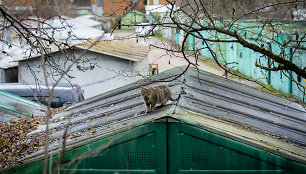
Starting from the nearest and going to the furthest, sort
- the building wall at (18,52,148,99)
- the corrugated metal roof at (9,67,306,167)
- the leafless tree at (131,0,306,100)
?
the leafless tree at (131,0,306,100) < the corrugated metal roof at (9,67,306,167) < the building wall at (18,52,148,99)

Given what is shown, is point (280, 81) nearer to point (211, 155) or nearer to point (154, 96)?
point (154, 96)

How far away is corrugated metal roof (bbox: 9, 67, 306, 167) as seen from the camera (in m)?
6.05

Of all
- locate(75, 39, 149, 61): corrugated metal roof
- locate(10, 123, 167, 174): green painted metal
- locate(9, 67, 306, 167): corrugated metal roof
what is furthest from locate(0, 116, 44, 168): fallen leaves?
locate(75, 39, 149, 61): corrugated metal roof

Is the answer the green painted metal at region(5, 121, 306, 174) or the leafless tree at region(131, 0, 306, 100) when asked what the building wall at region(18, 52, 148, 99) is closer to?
the leafless tree at region(131, 0, 306, 100)

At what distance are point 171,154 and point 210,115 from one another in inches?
59.7

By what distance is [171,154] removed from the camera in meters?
5.86

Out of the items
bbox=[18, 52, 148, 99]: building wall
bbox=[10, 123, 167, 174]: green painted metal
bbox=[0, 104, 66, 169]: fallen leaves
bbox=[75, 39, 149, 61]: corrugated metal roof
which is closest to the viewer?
bbox=[10, 123, 167, 174]: green painted metal

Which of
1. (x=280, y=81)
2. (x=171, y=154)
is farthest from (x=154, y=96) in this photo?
(x=280, y=81)

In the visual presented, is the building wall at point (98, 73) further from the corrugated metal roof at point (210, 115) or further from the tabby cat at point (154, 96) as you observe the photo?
the tabby cat at point (154, 96)

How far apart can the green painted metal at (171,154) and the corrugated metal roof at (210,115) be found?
117mm

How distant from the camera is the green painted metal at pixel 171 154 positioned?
5.72 meters

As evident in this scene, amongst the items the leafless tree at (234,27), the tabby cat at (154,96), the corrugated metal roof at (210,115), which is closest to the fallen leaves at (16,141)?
the corrugated metal roof at (210,115)

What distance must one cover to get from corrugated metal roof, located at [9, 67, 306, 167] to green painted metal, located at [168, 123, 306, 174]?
0.11 meters

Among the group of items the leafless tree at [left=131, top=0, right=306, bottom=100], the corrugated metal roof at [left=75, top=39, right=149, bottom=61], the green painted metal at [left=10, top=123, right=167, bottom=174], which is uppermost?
the leafless tree at [left=131, top=0, right=306, bottom=100]
